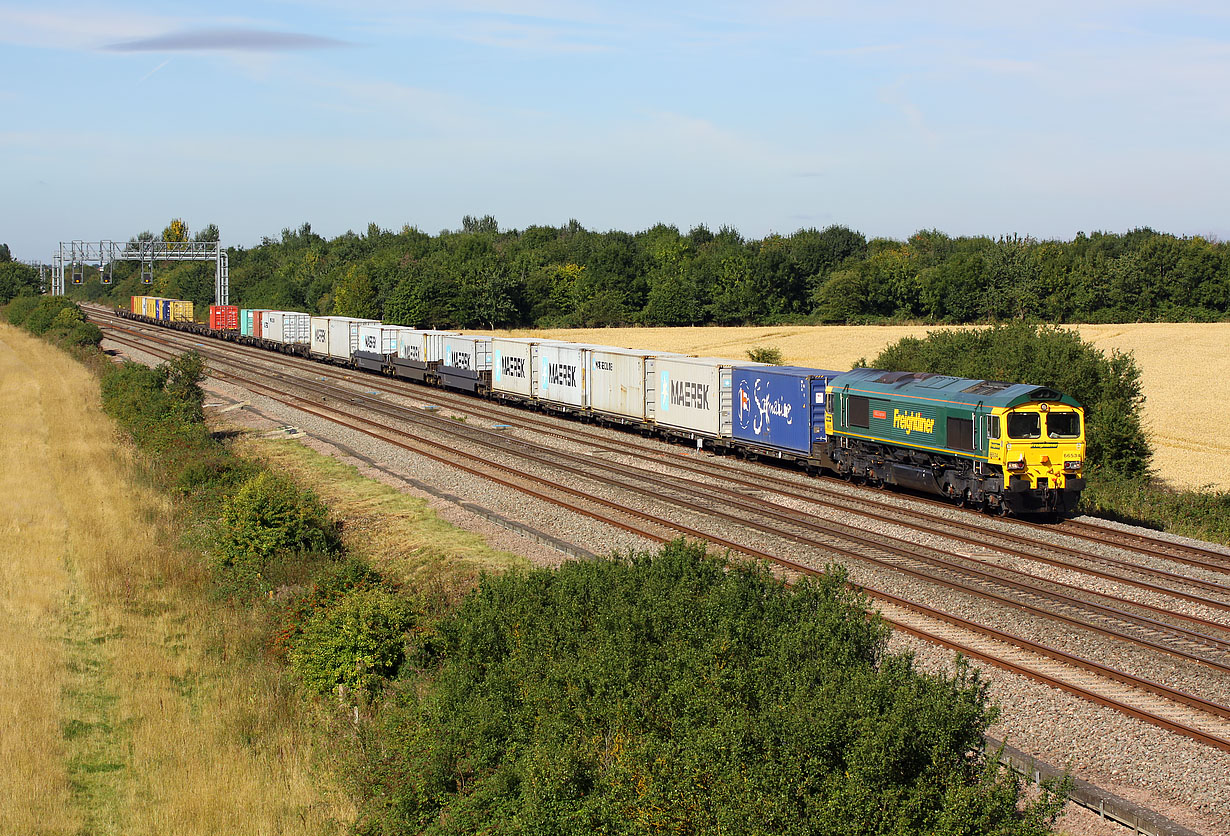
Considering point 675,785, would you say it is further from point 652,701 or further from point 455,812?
point 455,812

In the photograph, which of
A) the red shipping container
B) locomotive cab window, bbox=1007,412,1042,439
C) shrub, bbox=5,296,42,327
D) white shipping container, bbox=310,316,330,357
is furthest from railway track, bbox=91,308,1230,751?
shrub, bbox=5,296,42,327

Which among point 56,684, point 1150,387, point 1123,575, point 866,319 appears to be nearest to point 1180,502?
point 1123,575

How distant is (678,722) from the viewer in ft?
27.0

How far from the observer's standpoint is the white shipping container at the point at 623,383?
38938mm

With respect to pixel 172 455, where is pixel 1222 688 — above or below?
below

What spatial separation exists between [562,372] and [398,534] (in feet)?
70.5

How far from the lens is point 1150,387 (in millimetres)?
65750

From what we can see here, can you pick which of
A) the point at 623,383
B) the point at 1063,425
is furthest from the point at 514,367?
the point at 1063,425

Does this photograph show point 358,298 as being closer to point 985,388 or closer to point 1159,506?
point 985,388

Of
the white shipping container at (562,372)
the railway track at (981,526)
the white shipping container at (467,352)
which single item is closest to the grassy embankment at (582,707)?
the railway track at (981,526)

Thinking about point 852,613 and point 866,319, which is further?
point 866,319

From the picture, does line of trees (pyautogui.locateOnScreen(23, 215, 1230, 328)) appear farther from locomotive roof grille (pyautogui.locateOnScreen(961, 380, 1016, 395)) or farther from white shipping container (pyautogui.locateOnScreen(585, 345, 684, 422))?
locomotive roof grille (pyautogui.locateOnScreen(961, 380, 1016, 395))

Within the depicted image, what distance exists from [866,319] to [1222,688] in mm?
106529

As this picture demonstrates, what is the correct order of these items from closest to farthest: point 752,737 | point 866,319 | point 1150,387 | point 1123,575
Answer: point 752,737 → point 1123,575 → point 1150,387 → point 866,319
